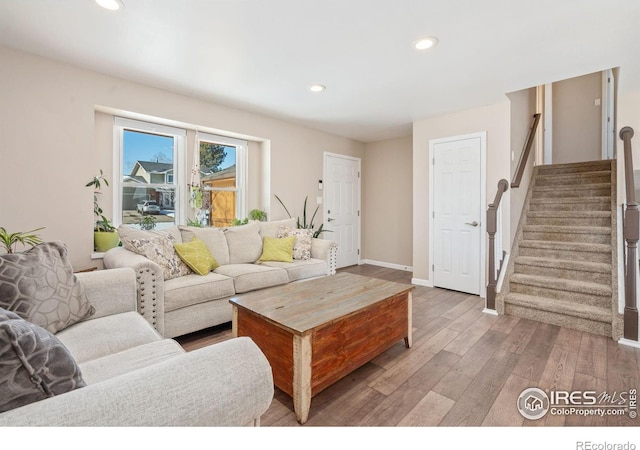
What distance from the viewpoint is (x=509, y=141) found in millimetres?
3602

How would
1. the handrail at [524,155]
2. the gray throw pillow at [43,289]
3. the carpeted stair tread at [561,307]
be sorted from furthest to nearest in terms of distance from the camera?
the handrail at [524,155], the carpeted stair tread at [561,307], the gray throw pillow at [43,289]

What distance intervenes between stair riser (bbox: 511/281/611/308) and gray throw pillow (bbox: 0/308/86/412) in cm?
375

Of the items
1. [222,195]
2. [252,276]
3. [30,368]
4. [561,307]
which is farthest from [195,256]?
[561,307]

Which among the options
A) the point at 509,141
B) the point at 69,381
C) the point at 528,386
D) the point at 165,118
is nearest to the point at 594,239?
the point at 509,141

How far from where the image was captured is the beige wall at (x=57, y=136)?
2426 mm

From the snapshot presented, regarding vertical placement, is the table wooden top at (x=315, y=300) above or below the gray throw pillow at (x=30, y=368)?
below

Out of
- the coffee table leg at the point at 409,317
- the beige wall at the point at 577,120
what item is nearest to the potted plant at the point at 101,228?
the coffee table leg at the point at 409,317

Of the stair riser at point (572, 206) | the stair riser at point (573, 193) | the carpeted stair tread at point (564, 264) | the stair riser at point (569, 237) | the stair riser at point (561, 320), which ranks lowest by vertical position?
the stair riser at point (561, 320)

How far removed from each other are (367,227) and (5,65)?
5.04m

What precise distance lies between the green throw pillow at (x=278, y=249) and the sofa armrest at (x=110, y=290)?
1.63m

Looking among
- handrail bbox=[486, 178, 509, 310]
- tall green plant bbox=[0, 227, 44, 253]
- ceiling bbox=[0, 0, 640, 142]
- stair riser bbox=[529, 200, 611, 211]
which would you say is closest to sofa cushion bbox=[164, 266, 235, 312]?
tall green plant bbox=[0, 227, 44, 253]

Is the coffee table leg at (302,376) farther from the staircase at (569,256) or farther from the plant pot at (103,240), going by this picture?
the staircase at (569,256)

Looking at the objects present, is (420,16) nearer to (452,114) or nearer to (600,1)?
(600,1)

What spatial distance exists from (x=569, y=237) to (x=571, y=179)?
1.39 m
